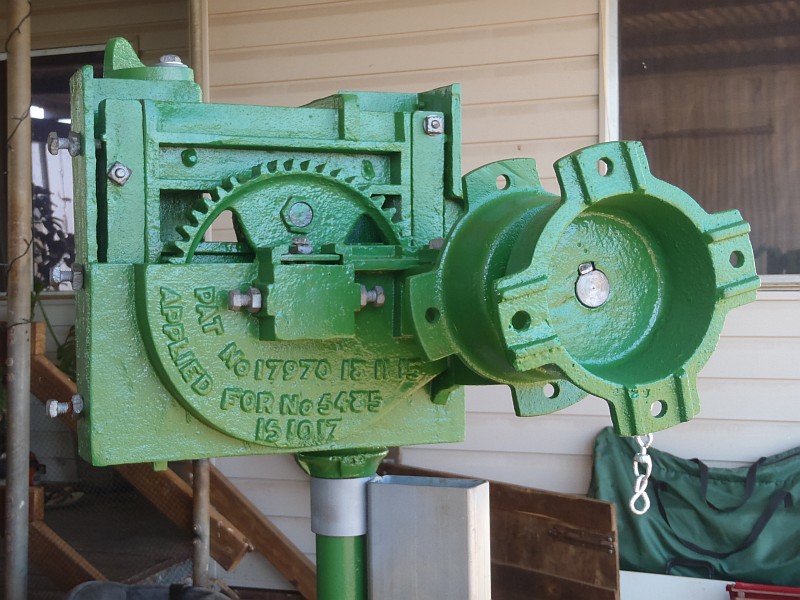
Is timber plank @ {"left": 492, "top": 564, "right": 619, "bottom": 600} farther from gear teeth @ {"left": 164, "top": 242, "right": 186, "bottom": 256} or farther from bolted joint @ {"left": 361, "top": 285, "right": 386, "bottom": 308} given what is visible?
gear teeth @ {"left": 164, "top": 242, "right": 186, "bottom": 256}

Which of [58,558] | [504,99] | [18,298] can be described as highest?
[504,99]

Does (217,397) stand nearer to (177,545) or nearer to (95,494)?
(177,545)

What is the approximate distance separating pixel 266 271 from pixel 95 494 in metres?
4.69

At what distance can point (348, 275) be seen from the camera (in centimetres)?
132

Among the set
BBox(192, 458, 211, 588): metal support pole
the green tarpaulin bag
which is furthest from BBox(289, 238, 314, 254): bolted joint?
the green tarpaulin bag

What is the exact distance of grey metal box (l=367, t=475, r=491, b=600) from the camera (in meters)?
1.31

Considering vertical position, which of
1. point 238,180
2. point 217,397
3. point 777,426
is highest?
point 238,180

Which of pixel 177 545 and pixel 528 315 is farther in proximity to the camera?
pixel 177 545

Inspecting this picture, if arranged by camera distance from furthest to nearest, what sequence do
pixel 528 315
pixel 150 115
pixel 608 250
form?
Result: pixel 150 115
pixel 608 250
pixel 528 315

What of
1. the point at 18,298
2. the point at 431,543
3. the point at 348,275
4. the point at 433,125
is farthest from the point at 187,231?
the point at 18,298

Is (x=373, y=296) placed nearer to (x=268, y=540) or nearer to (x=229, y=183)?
(x=229, y=183)

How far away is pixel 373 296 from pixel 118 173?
1.36ft

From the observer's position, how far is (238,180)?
138cm

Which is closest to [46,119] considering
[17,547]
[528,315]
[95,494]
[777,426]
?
[95,494]
